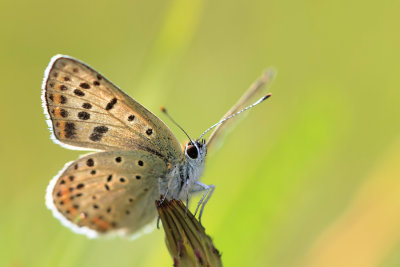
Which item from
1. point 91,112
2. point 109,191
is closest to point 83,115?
point 91,112

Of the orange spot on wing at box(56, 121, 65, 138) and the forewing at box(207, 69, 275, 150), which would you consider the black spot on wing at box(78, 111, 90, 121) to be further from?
the forewing at box(207, 69, 275, 150)

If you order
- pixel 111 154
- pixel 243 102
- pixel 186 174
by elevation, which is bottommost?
pixel 111 154

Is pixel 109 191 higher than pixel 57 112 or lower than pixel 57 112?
lower

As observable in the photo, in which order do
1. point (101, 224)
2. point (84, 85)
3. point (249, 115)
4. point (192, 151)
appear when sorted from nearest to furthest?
point (84, 85)
point (192, 151)
point (101, 224)
point (249, 115)

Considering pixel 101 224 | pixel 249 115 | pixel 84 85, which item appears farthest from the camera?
pixel 249 115

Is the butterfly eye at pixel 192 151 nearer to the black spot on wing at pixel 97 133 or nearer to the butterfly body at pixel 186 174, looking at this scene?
the butterfly body at pixel 186 174

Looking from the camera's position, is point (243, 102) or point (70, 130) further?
point (243, 102)

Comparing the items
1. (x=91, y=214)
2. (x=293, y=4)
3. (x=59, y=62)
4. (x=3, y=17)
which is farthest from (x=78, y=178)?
(x=293, y=4)

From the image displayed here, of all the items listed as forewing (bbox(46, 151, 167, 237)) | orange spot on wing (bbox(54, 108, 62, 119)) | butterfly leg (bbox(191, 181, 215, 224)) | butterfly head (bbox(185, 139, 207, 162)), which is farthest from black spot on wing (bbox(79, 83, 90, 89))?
butterfly leg (bbox(191, 181, 215, 224))

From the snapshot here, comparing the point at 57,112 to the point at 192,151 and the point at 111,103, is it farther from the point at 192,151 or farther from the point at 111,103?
the point at 192,151
